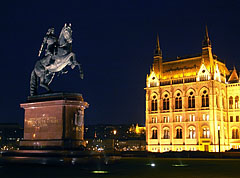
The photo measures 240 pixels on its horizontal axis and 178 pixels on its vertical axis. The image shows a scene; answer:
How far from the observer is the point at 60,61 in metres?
28.4

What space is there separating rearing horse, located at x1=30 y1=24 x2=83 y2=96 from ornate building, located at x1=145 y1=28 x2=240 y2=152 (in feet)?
194

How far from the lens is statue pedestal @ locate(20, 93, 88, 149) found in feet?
86.9

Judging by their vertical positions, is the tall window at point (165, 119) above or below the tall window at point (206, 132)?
above

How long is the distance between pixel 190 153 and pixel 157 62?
38892 mm

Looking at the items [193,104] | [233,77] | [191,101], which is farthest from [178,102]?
[233,77]

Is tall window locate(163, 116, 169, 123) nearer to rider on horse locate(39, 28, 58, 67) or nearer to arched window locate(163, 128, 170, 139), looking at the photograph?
arched window locate(163, 128, 170, 139)

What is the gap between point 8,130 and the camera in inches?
5930

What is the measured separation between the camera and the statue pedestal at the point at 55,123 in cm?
2648

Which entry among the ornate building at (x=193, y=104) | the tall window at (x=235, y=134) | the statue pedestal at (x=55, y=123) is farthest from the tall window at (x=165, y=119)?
the statue pedestal at (x=55, y=123)

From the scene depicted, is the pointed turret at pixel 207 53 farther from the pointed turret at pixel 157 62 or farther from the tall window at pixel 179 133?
the tall window at pixel 179 133

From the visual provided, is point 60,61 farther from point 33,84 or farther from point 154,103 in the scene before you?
point 154,103

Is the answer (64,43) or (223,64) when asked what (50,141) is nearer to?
(64,43)

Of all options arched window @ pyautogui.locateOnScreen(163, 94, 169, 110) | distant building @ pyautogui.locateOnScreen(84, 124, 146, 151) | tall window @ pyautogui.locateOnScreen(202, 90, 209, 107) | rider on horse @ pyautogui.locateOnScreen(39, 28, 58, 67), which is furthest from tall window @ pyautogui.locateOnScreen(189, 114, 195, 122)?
rider on horse @ pyautogui.locateOnScreen(39, 28, 58, 67)

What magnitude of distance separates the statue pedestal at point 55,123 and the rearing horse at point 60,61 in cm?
215
